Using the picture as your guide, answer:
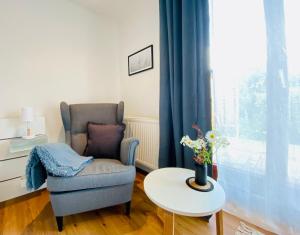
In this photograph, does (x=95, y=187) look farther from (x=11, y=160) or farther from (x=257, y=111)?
(x=257, y=111)

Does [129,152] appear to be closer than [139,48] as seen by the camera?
Yes

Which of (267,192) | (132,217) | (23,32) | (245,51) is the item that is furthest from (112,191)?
(23,32)

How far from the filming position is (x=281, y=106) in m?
1.02

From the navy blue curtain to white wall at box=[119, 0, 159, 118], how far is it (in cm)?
33

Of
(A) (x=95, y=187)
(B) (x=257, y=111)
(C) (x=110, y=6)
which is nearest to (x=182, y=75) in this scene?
(B) (x=257, y=111)

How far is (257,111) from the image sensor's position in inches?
44.8

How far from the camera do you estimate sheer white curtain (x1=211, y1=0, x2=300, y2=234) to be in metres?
0.99

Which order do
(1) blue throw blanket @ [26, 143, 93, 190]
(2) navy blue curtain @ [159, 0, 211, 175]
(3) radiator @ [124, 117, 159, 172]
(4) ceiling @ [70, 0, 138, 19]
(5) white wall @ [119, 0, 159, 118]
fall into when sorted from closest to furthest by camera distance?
(1) blue throw blanket @ [26, 143, 93, 190], (2) navy blue curtain @ [159, 0, 211, 175], (3) radiator @ [124, 117, 159, 172], (5) white wall @ [119, 0, 159, 118], (4) ceiling @ [70, 0, 138, 19]

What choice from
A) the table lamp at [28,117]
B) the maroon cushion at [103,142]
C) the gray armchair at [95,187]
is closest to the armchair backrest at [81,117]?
the maroon cushion at [103,142]

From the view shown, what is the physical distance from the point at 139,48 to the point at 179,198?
1.90m

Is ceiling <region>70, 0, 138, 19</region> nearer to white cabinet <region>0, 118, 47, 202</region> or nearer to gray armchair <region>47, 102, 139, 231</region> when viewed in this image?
white cabinet <region>0, 118, 47, 202</region>

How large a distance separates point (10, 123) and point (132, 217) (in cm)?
147

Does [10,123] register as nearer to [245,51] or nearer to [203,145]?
[203,145]

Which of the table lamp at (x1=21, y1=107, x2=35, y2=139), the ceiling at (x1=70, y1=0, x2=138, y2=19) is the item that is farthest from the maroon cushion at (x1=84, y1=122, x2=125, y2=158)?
the ceiling at (x1=70, y1=0, x2=138, y2=19)
